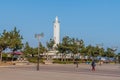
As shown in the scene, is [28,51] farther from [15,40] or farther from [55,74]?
[55,74]

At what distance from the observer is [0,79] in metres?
25.0

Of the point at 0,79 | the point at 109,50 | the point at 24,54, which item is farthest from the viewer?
the point at 109,50

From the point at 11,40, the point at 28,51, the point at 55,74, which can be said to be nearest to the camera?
the point at 55,74

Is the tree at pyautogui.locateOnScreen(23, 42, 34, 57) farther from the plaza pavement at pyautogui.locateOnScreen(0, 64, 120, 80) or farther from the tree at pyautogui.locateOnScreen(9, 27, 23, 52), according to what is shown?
the plaza pavement at pyautogui.locateOnScreen(0, 64, 120, 80)

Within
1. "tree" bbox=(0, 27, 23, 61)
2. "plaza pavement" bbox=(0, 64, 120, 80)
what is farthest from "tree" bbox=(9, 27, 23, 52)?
"plaza pavement" bbox=(0, 64, 120, 80)

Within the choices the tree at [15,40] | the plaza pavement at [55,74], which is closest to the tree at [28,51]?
the tree at [15,40]

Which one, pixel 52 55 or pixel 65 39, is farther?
pixel 52 55

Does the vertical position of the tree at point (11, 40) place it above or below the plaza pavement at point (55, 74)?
above

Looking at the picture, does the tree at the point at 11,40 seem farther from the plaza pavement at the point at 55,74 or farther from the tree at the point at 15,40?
the plaza pavement at the point at 55,74

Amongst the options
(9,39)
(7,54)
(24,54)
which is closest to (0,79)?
(9,39)

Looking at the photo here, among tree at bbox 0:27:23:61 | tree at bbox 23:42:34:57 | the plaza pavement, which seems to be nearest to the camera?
the plaza pavement

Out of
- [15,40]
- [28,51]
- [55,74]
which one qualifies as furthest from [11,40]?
[55,74]

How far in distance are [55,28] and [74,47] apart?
3999cm

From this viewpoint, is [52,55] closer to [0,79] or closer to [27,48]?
[27,48]
